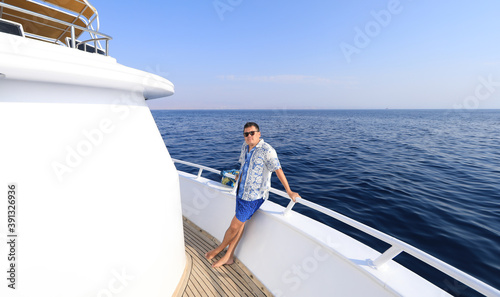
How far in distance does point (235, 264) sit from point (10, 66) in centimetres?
276

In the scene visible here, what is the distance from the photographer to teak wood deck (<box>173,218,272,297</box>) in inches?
91.0

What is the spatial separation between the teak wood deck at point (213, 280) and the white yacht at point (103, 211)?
0.05 ft

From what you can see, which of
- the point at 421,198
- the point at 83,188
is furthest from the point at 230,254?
the point at 421,198

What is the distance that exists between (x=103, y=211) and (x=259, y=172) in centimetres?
140

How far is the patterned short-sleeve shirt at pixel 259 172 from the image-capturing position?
2.22 metres

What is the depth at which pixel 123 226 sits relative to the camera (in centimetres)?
156

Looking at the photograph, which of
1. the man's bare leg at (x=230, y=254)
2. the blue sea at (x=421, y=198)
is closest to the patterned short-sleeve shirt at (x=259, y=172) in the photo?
the man's bare leg at (x=230, y=254)

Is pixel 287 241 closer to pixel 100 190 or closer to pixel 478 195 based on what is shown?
pixel 100 190

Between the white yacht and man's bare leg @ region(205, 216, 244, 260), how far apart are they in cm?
34

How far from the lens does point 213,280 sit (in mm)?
2465

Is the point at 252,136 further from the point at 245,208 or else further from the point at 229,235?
the point at 229,235

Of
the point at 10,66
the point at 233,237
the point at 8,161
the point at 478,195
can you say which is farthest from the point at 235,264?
the point at 478,195

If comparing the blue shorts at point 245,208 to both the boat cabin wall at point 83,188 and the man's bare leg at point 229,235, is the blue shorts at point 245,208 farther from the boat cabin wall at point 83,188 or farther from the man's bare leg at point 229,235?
the boat cabin wall at point 83,188

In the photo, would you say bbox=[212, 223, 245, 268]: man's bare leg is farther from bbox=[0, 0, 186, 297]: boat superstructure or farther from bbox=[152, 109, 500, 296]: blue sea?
bbox=[152, 109, 500, 296]: blue sea
